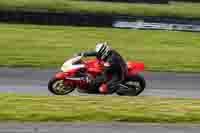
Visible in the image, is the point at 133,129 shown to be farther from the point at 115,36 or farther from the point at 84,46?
the point at 115,36

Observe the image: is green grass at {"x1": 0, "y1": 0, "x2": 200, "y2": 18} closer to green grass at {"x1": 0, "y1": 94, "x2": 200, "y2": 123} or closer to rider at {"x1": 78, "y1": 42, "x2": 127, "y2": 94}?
rider at {"x1": 78, "y1": 42, "x2": 127, "y2": 94}

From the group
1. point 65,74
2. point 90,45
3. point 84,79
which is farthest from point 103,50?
point 90,45

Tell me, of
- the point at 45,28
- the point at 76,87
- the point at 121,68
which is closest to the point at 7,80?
the point at 76,87

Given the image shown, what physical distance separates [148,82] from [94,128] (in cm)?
756

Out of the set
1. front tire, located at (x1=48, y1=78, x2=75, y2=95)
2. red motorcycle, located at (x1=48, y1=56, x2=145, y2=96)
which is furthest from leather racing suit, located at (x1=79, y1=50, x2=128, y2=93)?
front tire, located at (x1=48, y1=78, x2=75, y2=95)

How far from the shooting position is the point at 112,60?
1410cm

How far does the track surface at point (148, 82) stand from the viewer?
15.6 m

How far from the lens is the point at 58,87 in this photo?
1420 cm

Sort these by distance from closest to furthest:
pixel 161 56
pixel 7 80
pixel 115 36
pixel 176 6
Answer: pixel 7 80
pixel 161 56
pixel 115 36
pixel 176 6

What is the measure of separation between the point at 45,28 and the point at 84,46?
10.5 feet

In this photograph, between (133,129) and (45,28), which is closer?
(133,129)

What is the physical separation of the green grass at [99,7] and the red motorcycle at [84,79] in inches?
529

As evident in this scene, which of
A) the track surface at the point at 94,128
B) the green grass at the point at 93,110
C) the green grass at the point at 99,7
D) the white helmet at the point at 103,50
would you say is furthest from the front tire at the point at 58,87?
the green grass at the point at 99,7

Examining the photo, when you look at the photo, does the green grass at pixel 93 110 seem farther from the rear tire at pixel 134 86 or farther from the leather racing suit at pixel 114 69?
the rear tire at pixel 134 86
